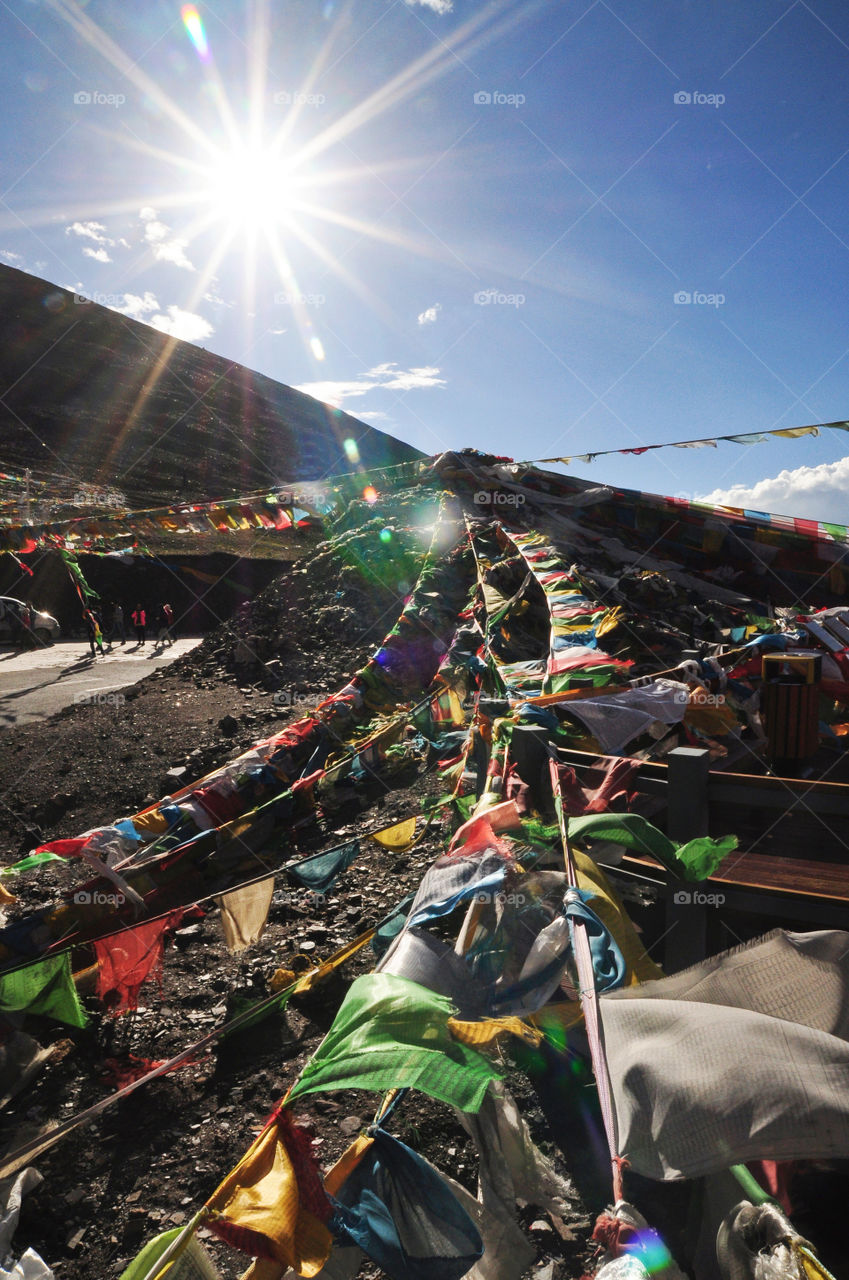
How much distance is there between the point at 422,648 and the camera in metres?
10.7

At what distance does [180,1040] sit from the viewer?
4145 millimetres

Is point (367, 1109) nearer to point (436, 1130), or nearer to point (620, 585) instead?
point (436, 1130)

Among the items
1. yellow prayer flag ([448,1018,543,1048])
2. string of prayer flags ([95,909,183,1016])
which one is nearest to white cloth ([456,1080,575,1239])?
yellow prayer flag ([448,1018,543,1048])

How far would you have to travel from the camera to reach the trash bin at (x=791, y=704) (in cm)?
508

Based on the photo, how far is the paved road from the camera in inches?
479

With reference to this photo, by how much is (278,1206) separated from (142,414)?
7009cm

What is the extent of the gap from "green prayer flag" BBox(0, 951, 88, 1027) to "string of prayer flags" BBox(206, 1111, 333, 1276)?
7.00 ft

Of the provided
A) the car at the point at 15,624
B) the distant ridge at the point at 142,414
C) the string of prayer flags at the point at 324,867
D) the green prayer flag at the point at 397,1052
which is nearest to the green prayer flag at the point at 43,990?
the string of prayer flags at the point at 324,867

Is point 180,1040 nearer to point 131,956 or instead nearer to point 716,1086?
point 131,956

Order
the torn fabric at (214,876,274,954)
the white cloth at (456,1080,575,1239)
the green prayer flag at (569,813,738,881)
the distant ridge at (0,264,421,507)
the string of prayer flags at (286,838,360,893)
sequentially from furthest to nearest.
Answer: the distant ridge at (0,264,421,507) → the string of prayer flags at (286,838,360,893) → the torn fabric at (214,876,274,954) → the green prayer flag at (569,813,738,881) → the white cloth at (456,1080,575,1239)

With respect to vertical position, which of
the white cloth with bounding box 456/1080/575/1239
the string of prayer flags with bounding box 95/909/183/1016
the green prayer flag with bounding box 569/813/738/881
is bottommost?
the string of prayer flags with bounding box 95/909/183/1016

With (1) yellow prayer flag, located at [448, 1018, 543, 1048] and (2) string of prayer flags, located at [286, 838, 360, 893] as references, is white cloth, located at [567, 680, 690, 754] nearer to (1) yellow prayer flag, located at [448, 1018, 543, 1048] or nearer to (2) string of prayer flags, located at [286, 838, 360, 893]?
(2) string of prayer flags, located at [286, 838, 360, 893]

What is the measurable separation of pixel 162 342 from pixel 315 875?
275 ft

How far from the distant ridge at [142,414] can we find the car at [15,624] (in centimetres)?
2627
